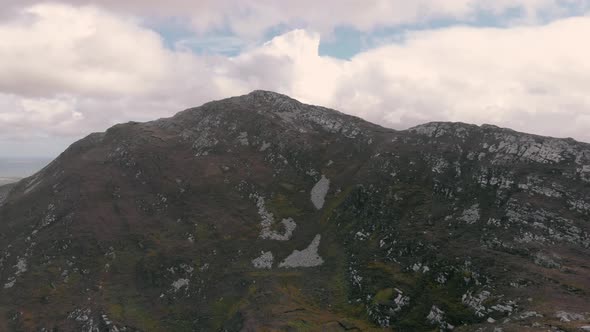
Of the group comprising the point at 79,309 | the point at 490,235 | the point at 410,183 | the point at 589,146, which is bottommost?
the point at 79,309

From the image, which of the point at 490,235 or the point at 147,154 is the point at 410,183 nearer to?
the point at 490,235

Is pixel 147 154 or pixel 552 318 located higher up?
pixel 147 154

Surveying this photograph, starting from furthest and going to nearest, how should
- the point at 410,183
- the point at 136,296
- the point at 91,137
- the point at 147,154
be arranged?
1. the point at 91,137
2. the point at 147,154
3. the point at 410,183
4. the point at 136,296

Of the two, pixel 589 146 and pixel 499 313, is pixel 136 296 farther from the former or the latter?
pixel 589 146

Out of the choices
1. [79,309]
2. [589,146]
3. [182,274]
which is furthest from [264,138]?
[589,146]

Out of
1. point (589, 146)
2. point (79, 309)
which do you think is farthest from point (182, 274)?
point (589, 146)

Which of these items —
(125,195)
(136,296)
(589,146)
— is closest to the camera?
(136,296)

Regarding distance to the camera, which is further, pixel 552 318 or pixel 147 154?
pixel 147 154
